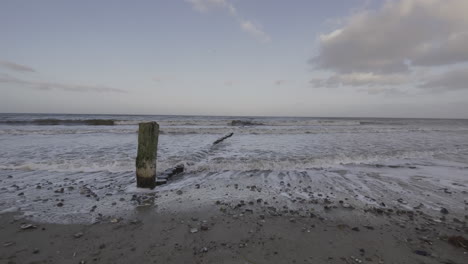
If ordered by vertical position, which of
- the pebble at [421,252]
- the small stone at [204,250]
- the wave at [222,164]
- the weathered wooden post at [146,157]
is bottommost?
the wave at [222,164]

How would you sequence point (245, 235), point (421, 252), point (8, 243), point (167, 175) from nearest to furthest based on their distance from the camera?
point (421, 252) → point (8, 243) → point (245, 235) → point (167, 175)

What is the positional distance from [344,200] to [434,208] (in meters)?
1.62

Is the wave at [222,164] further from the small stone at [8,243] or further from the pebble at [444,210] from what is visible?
the small stone at [8,243]

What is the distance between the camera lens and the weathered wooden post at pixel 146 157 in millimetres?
5328

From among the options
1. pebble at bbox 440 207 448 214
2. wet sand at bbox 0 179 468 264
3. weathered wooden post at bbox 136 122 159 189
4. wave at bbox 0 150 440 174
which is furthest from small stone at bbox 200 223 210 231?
pebble at bbox 440 207 448 214

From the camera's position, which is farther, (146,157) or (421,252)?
(146,157)

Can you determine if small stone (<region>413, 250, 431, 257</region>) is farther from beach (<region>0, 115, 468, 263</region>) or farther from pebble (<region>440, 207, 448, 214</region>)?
pebble (<region>440, 207, 448, 214</region>)

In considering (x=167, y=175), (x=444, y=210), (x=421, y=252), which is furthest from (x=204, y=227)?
(x=444, y=210)

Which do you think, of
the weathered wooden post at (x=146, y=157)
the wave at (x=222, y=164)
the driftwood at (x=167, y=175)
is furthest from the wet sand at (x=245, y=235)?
Answer: the wave at (x=222, y=164)

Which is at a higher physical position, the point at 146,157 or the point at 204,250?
the point at 146,157

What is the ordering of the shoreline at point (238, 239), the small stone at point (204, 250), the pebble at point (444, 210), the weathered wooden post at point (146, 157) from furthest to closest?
the weathered wooden post at point (146, 157)
the pebble at point (444, 210)
the small stone at point (204, 250)
the shoreline at point (238, 239)

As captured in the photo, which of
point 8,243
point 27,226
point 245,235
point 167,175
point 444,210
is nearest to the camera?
point 8,243

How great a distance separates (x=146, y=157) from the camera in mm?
5348

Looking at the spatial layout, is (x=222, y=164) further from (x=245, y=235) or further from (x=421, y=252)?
(x=421, y=252)
